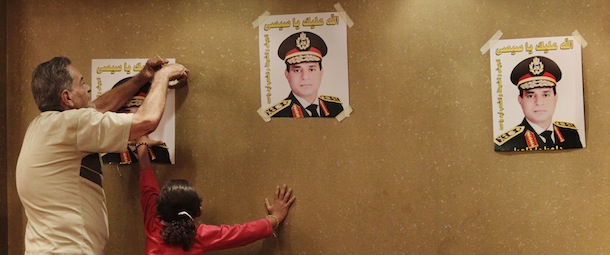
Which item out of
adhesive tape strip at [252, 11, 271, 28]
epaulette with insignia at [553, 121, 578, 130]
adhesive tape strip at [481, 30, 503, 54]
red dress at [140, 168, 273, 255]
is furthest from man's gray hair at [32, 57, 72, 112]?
epaulette with insignia at [553, 121, 578, 130]

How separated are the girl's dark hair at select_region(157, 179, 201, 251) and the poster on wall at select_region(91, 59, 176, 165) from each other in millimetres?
266

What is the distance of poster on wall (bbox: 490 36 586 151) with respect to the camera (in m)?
2.05

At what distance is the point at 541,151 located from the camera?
2070mm

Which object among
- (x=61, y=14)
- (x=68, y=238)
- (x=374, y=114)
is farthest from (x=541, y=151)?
(x=61, y=14)

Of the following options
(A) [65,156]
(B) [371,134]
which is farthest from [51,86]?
(B) [371,134]

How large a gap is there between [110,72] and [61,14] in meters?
0.32

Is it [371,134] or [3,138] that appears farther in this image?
[3,138]

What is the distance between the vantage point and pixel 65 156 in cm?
178

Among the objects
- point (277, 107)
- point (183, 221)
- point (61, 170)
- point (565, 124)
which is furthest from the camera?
point (277, 107)

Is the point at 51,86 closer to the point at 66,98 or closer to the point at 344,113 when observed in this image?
the point at 66,98

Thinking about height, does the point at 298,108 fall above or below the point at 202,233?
above

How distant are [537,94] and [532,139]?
171 mm

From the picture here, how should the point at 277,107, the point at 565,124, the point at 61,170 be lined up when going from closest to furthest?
1. the point at 61,170
2. the point at 565,124
3. the point at 277,107

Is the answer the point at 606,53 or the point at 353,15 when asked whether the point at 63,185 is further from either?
the point at 606,53
